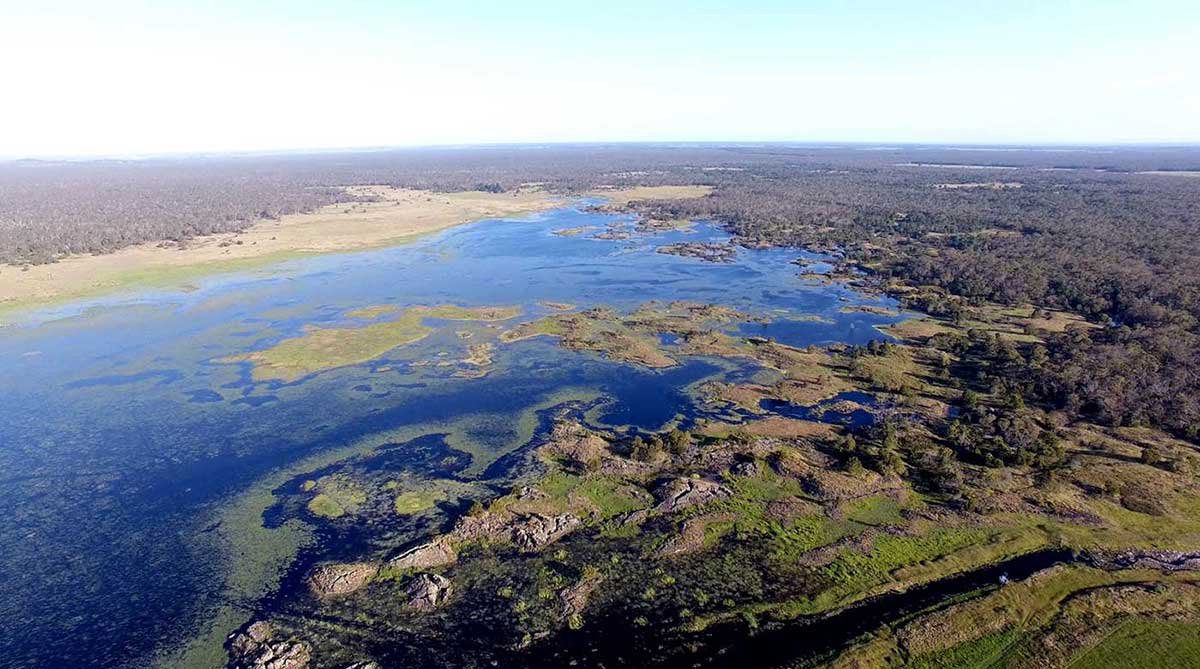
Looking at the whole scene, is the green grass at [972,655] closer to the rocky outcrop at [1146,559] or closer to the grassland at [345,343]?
the rocky outcrop at [1146,559]

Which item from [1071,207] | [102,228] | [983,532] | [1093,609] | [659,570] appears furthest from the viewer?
[1071,207]

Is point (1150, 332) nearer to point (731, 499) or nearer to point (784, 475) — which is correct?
point (784, 475)

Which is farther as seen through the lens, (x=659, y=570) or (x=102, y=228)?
(x=102, y=228)

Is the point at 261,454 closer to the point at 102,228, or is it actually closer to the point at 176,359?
the point at 176,359

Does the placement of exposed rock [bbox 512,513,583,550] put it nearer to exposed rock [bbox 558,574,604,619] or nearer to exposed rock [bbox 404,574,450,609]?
exposed rock [bbox 558,574,604,619]

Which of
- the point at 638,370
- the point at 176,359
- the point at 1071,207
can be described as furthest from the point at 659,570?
the point at 1071,207

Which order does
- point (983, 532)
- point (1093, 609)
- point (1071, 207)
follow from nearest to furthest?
point (1093, 609), point (983, 532), point (1071, 207)

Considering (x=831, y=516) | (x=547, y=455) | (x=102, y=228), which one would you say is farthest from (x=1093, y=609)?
(x=102, y=228)
